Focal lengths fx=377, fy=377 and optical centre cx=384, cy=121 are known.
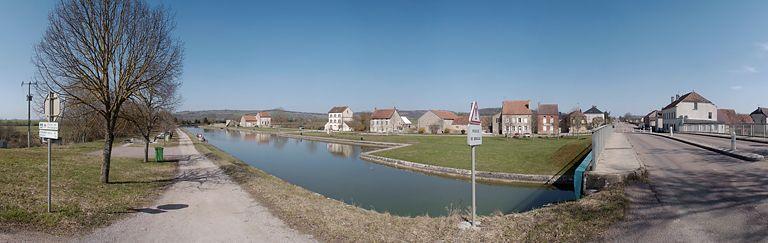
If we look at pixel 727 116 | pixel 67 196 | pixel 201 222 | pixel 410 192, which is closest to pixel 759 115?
pixel 727 116

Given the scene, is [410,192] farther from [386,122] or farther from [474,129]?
[386,122]

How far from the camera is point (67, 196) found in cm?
866

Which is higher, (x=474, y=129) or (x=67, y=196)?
(x=474, y=129)

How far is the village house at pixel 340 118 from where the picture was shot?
101 m

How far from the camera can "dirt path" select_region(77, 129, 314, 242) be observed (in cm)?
636

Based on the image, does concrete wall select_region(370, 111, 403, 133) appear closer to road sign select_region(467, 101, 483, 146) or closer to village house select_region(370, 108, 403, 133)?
village house select_region(370, 108, 403, 133)

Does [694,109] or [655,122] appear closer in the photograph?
[694,109]

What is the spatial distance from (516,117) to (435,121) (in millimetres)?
Answer: 19633

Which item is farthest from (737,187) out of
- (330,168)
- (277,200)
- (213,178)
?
(330,168)

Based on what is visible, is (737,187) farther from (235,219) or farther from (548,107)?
(548,107)

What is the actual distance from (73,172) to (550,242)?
48.0ft

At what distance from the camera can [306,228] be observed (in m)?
6.97

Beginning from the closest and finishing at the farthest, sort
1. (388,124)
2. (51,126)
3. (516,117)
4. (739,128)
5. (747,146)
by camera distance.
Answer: (51,126), (747,146), (739,128), (516,117), (388,124)

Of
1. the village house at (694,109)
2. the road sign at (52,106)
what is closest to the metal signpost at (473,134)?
the road sign at (52,106)
